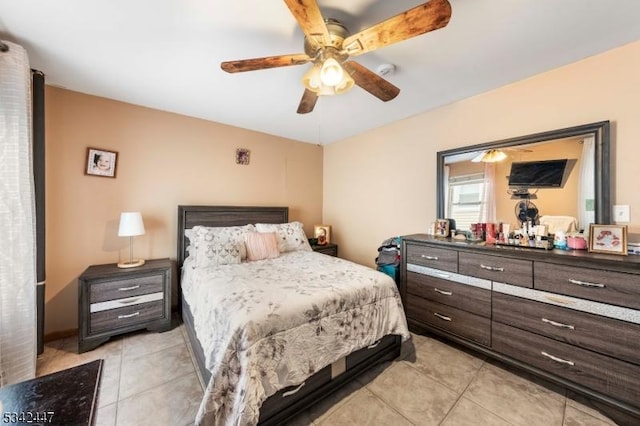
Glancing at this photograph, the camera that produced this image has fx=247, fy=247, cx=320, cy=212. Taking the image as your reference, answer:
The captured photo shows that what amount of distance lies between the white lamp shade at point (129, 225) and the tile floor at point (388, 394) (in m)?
1.02

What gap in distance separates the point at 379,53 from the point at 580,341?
7.56 feet

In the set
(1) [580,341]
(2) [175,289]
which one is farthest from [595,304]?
(2) [175,289]

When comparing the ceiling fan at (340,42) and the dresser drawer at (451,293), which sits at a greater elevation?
the ceiling fan at (340,42)

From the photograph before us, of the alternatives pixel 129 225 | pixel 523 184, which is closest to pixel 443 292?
pixel 523 184

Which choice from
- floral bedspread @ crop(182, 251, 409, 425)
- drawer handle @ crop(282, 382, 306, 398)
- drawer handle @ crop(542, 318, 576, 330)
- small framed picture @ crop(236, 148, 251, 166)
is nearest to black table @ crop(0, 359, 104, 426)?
floral bedspread @ crop(182, 251, 409, 425)

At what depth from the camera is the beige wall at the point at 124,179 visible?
7.65 feet

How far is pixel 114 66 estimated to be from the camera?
6.46 ft

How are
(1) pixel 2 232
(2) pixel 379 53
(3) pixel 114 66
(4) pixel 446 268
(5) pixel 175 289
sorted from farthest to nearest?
(5) pixel 175 289 < (4) pixel 446 268 < (3) pixel 114 66 < (2) pixel 379 53 < (1) pixel 2 232

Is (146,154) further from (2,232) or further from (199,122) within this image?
(2,232)

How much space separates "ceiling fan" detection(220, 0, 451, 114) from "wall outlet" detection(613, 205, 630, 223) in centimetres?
177

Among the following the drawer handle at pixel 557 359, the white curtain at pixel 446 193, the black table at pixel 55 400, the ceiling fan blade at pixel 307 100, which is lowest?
the drawer handle at pixel 557 359

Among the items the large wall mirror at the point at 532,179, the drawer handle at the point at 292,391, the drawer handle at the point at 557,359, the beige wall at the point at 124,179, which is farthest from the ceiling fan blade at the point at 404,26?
the beige wall at the point at 124,179

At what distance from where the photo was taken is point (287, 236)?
3154 mm

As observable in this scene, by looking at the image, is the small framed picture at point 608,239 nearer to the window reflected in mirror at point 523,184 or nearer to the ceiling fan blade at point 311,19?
the window reflected in mirror at point 523,184
